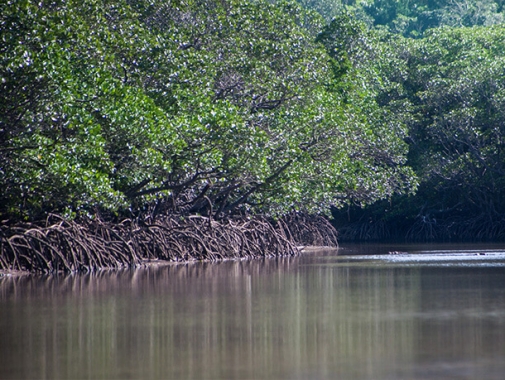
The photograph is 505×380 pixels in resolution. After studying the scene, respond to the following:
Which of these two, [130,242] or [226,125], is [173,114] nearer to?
[226,125]

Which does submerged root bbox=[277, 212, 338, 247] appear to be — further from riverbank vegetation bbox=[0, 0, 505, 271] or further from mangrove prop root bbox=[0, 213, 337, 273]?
mangrove prop root bbox=[0, 213, 337, 273]

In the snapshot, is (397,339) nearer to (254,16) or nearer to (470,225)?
(254,16)

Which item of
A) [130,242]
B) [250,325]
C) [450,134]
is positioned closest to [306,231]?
[450,134]

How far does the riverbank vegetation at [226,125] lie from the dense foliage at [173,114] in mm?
35

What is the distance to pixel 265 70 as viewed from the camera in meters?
20.5

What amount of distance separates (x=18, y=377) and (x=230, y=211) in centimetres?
1729

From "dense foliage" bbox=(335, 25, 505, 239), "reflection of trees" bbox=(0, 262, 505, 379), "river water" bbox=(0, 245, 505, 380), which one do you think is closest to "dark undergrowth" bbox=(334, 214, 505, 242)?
"dense foliage" bbox=(335, 25, 505, 239)

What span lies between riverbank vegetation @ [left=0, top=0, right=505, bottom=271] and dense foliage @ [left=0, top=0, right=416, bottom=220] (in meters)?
0.04

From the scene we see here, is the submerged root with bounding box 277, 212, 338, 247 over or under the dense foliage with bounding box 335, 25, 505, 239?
under

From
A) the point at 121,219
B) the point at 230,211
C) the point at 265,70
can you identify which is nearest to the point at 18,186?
the point at 121,219

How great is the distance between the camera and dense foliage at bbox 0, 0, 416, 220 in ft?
43.8

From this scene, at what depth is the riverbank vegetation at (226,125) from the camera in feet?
45.7

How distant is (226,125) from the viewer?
1755 cm

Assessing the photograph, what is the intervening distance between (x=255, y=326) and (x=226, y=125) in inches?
376
